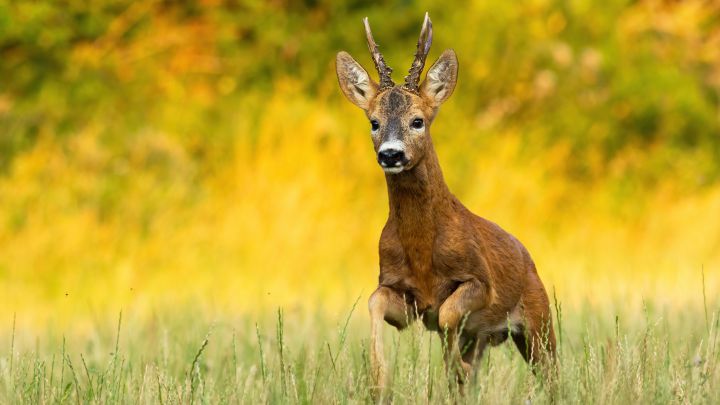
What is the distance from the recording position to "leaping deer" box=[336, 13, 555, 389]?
5578 millimetres

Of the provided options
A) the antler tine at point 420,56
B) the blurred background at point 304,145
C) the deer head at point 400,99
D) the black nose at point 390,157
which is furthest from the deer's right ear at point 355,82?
the blurred background at point 304,145

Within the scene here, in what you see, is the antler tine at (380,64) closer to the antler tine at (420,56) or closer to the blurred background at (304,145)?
the antler tine at (420,56)

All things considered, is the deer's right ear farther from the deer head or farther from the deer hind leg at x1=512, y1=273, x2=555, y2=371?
the deer hind leg at x1=512, y1=273, x2=555, y2=371

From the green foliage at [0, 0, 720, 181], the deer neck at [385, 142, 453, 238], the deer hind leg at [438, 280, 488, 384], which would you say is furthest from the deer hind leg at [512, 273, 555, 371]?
the green foliage at [0, 0, 720, 181]

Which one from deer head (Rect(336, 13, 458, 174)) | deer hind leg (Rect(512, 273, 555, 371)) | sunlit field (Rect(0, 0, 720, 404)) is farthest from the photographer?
sunlit field (Rect(0, 0, 720, 404))

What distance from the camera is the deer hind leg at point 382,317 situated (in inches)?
205

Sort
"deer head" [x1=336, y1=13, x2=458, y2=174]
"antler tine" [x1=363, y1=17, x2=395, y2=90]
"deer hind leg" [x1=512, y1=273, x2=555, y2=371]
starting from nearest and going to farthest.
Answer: "deer head" [x1=336, y1=13, x2=458, y2=174]
"antler tine" [x1=363, y1=17, x2=395, y2=90]
"deer hind leg" [x1=512, y1=273, x2=555, y2=371]

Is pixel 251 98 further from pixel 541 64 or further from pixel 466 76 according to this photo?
pixel 541 64

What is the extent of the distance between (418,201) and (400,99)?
47cm

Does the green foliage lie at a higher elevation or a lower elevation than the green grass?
higher

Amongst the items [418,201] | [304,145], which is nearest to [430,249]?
[418,201]

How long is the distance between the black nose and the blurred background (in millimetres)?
4567

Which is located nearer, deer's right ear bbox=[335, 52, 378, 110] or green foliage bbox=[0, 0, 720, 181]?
deer's right ear bbox=[335, 52, 378, 110]

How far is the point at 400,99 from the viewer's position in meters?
5.91
